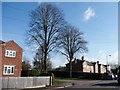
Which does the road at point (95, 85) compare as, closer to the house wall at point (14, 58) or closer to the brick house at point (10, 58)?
the house wall at point (14, 58)

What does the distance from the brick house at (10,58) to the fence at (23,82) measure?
9.78m

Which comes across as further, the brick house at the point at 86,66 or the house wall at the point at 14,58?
the brick house at the point at 86,66

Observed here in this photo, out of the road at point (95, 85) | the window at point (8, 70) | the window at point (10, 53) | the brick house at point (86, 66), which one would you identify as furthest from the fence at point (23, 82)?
the brick house at point (86, 66)

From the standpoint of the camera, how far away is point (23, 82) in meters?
29.7

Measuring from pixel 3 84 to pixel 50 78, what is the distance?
34.5ft

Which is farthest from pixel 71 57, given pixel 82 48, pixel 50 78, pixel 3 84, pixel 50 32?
pixel 3 84

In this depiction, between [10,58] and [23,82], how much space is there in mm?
14359

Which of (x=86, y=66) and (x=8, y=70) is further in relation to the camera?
(x=86, y=66)

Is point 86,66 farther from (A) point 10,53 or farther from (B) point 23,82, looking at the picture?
(B) point 23,82

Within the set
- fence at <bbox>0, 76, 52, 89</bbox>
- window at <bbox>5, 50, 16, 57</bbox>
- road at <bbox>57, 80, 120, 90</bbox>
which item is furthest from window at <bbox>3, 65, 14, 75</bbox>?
road at <bbox>57, 80, 120, 90</bbox>

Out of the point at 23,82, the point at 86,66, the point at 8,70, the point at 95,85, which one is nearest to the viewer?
the point at 23,82

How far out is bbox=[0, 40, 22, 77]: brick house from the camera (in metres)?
41.6

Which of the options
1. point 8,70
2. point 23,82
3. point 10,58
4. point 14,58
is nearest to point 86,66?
point 14,58

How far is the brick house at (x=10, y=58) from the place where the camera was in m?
41.6
